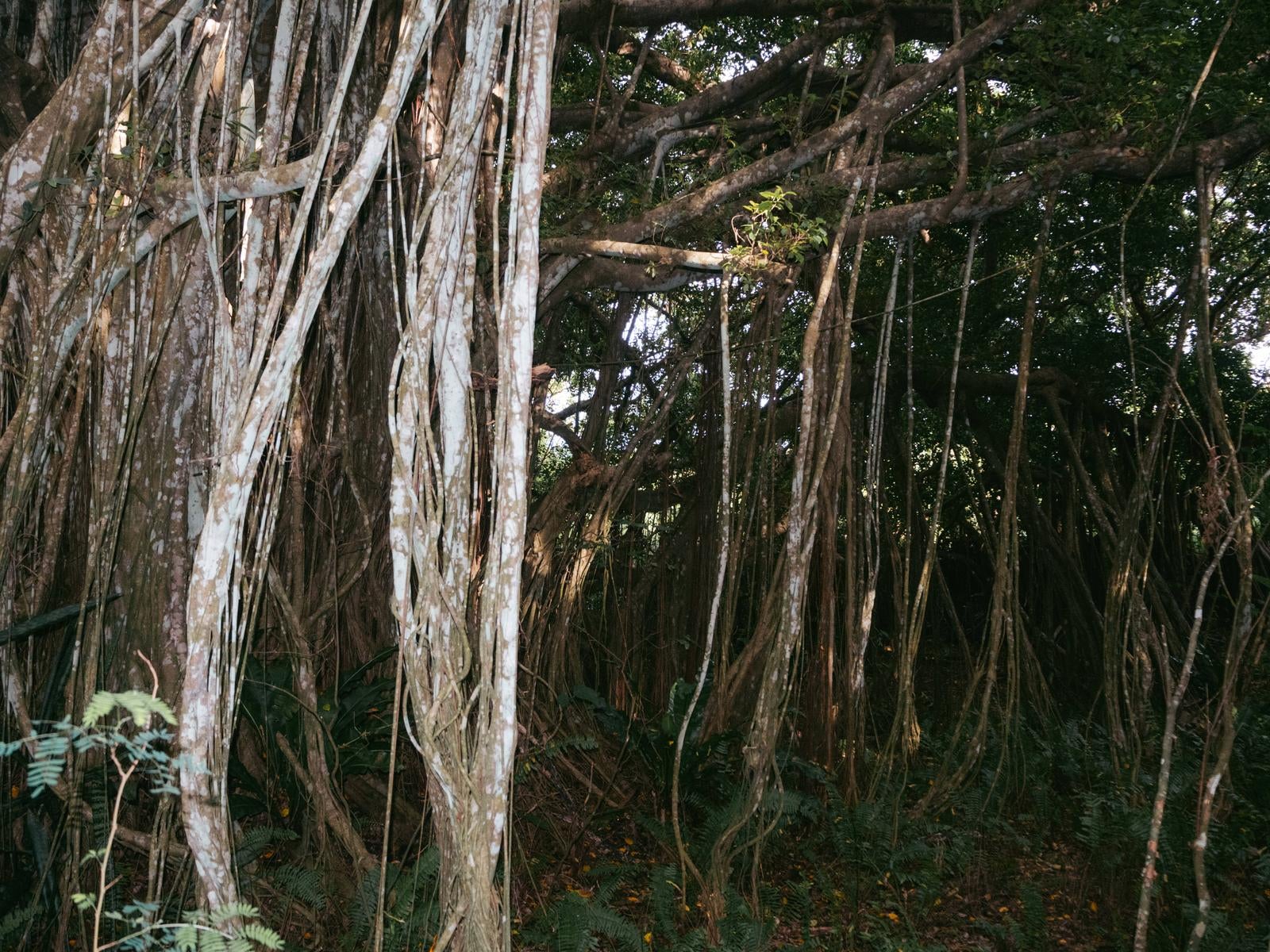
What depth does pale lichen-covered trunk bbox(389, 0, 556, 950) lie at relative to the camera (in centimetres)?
159

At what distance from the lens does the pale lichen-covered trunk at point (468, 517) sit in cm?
159

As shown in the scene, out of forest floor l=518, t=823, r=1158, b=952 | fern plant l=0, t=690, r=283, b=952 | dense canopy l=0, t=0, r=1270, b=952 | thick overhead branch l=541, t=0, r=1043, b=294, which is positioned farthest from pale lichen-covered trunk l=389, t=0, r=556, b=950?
thick overhead branch l=541, t=0, r=1043, b=294

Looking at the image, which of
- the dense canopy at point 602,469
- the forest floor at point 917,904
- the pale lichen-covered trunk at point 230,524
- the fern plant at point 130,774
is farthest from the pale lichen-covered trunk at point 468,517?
the forest floor at point 917,904

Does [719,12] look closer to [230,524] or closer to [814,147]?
[814,147]

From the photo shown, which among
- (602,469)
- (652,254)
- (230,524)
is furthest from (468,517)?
(602,469)

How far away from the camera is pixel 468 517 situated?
1809 mm

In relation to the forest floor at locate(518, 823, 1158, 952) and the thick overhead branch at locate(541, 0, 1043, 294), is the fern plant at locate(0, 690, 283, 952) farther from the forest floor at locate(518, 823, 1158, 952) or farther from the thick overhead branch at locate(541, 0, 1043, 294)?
the thick overhead branch at locate(541, 0, 1043, 294)

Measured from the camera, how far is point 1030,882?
10.4 ft

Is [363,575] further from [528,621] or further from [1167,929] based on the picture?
[1167,929]

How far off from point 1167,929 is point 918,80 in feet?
9.15

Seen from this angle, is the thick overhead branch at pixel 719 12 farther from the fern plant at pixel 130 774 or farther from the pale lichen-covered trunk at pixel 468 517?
the fern plant at pixel 130 774

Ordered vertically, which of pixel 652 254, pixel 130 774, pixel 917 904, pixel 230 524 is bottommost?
pixel 917 904

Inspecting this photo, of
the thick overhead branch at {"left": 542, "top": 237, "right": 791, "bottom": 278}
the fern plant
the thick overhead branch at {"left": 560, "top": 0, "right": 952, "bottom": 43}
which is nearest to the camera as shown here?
the fern plant

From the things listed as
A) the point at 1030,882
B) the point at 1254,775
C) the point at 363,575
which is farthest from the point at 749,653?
the point at 1254,775
